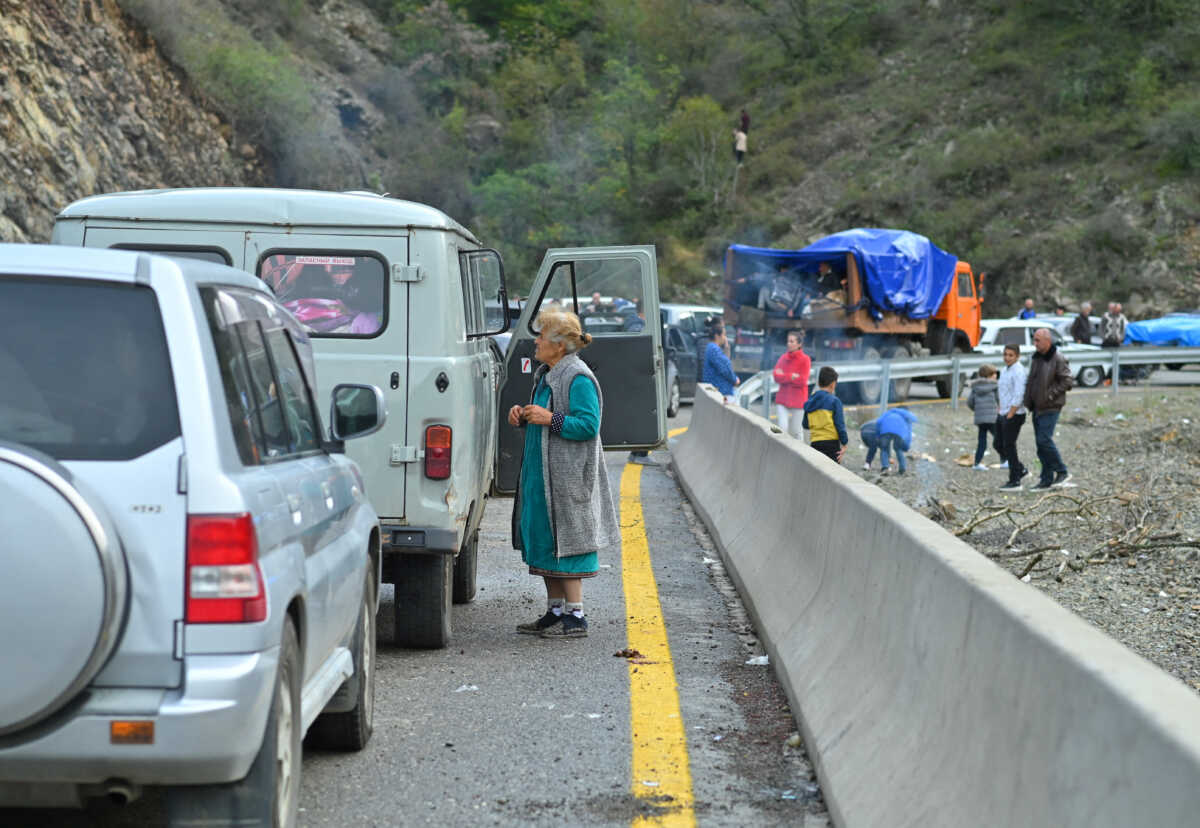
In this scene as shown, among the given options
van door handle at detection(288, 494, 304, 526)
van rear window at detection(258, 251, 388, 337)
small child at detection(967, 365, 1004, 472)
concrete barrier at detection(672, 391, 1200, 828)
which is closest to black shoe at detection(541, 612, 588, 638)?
concrete barrier at detection(672, 391, 1200, 828)

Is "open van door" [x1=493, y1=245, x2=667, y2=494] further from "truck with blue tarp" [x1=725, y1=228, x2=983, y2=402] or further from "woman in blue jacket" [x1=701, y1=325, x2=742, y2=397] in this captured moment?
"truck with blue tarp" [x1=725, y1=228, x2=983, y2=402]

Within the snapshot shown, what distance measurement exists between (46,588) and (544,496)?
4.53 metres

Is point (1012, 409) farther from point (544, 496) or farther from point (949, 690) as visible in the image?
point (949, 690)

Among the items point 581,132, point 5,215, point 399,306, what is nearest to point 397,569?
point 399,306

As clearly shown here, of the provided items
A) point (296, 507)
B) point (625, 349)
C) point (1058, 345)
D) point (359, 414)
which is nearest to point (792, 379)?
point (625, 349)

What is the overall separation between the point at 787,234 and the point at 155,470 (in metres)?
56.7

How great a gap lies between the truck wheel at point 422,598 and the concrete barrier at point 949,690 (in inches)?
64.1

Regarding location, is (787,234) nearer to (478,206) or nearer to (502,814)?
(478,206)

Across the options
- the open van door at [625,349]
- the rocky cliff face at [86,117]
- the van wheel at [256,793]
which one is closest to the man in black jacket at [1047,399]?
the open van door at [625,349]

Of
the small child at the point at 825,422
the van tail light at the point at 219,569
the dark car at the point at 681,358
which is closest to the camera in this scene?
the van tail light at the point at 219,569

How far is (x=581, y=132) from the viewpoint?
235ft

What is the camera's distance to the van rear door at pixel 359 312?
7.10m

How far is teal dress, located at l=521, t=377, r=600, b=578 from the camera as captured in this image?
7.82 metres

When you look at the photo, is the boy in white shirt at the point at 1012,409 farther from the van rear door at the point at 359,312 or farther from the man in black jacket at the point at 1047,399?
the van rear door at the point at 359,312
